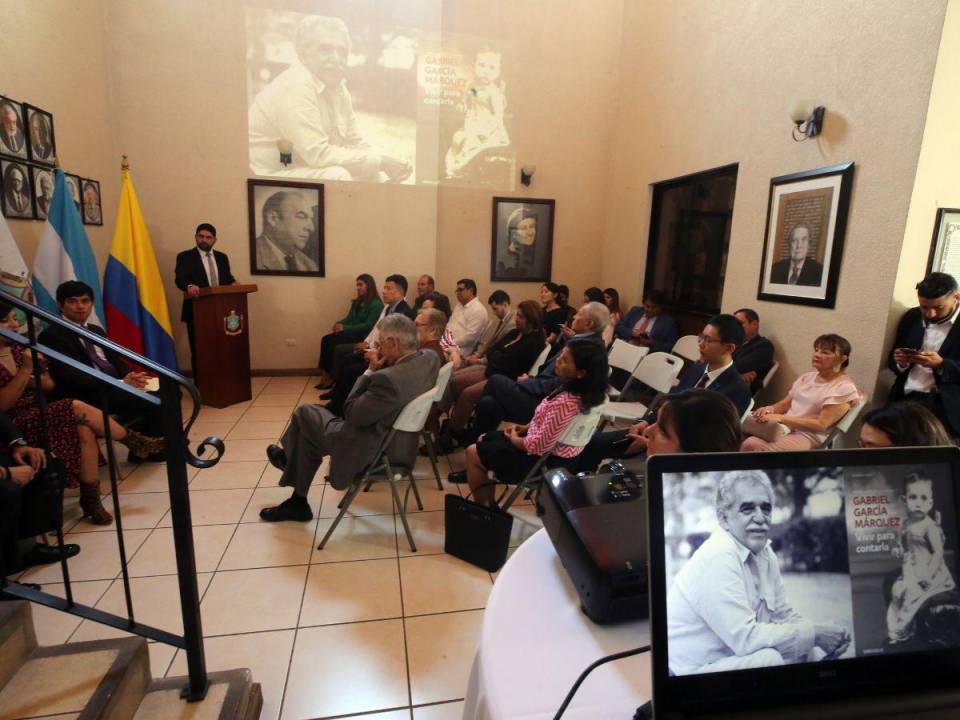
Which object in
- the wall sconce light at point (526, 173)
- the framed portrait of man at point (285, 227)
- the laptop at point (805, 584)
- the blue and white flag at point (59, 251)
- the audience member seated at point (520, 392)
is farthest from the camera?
the wall sconce light at point (526, 173)

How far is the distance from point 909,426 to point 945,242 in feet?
6.91

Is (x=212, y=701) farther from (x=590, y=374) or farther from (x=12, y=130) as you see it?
(x=12, y=130)

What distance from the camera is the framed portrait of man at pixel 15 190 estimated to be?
3.12 meters

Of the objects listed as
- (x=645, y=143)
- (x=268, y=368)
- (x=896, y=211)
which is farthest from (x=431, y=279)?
(x=896, y=211)

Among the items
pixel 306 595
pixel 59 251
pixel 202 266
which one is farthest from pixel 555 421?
pixel 202 266

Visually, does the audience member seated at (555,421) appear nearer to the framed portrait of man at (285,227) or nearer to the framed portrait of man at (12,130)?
the framed portrait of man at (12,130)

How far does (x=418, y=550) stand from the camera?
244 centimetres

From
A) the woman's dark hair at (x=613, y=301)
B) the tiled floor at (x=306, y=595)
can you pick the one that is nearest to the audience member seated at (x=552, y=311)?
the woman's dark hair at (x=613, y=301)

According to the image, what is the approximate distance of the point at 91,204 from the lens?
4.34 m

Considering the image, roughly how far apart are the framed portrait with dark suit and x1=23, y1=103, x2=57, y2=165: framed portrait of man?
16.5 ft

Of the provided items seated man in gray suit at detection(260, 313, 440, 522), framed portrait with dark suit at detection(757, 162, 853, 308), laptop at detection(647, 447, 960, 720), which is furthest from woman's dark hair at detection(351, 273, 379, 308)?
laptop at detection(647, 447, 960, 720)

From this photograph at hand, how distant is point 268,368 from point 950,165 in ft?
18.7

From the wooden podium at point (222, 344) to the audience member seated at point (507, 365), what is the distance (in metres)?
2.06

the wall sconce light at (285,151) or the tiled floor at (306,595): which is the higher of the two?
the wall sconce light at (285,151)
